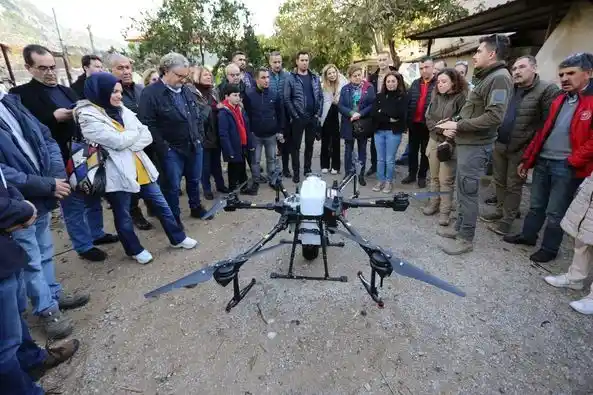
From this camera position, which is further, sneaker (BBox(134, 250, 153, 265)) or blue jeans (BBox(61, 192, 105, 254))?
sneaker (BBox(134, 250, 153, 265))

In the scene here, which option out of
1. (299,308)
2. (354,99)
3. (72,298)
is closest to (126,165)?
(72,298)

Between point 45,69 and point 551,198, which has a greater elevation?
point 45,69

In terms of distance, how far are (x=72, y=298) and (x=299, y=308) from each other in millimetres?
2080

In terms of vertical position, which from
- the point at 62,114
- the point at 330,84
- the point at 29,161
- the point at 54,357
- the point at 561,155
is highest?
the point at 330,84

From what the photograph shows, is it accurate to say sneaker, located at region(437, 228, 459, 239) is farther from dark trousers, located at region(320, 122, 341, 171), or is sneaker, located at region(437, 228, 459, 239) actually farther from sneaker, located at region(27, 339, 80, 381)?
sneaker, located at region(27, 339, 80, 381)

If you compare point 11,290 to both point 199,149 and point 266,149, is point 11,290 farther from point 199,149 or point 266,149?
point 266,149

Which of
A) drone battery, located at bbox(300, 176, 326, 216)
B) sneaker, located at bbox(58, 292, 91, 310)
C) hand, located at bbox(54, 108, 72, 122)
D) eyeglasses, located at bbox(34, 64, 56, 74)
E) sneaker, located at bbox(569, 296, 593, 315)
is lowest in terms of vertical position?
sneaker, located at bbox(569, 296, 593, 315)

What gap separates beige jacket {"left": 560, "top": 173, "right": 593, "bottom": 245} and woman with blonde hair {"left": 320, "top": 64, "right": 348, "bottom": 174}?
405 cm

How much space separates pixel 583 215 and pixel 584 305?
30.1 inches

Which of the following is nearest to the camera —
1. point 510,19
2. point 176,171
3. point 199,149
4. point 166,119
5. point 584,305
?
point 584,305

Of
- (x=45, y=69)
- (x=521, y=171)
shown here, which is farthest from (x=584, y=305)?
(x=45, y=69)

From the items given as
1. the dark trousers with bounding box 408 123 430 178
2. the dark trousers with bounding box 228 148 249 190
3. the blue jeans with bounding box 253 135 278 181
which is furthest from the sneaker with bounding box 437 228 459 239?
the dark trousers with bounding box 228 148 249 190

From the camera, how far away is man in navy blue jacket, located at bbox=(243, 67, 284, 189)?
215 inches

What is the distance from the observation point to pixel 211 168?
224 inches
